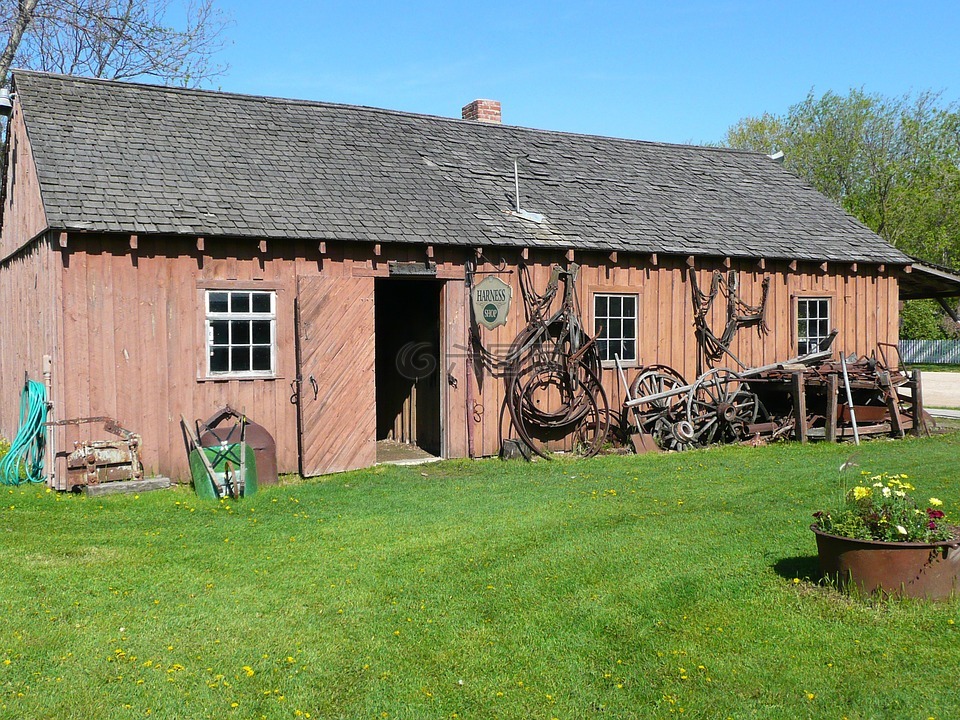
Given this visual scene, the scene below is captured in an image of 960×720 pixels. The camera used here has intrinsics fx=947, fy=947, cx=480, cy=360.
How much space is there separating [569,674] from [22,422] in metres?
9.65

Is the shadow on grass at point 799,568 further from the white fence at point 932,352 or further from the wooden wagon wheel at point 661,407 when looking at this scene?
the white fence at point 932,352

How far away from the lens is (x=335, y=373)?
1202cm

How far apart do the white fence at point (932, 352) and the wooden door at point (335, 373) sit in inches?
1546

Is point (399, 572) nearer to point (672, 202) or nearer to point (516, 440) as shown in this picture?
point (516, 440)

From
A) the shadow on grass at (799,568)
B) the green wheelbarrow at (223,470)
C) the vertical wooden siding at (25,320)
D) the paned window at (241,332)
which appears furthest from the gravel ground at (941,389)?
the vertical wooden siding at (25,320)

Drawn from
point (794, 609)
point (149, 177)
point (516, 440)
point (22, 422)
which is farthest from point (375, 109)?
point (794, 609)

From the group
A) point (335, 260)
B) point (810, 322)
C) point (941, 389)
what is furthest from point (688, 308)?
point (941, 389)

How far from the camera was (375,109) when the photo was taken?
16.0 meters

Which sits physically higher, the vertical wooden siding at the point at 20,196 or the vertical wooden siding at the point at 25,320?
the vertical wooden siding at the point at 20,196

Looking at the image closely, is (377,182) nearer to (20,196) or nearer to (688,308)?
(20,196)

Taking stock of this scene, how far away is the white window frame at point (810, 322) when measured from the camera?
631 inches

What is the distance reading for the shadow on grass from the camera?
6908 millimetres

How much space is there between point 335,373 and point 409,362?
3259 millimetres

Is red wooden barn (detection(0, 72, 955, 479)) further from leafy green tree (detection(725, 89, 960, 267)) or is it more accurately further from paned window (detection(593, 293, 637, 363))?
leafy green tree (detection(725, 89, 960, 267))
